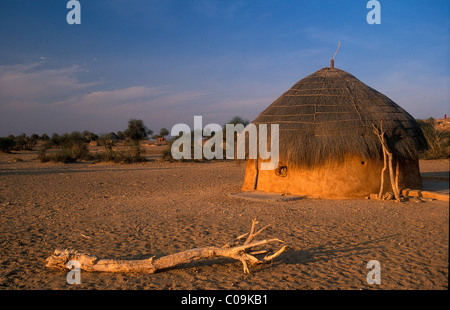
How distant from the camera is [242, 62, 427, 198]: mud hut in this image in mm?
8414

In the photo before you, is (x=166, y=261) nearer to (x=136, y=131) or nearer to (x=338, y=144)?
(x=338, y=144)

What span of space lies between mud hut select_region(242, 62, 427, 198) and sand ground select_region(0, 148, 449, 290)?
2.40ft

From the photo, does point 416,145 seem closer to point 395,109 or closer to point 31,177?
point 395,109

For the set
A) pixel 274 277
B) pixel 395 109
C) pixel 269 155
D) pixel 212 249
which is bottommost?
pixel 274 277

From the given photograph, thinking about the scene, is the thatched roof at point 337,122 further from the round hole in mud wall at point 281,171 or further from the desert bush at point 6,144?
the desert bush at point 6,144

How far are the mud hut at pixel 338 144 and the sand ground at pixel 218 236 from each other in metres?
0.73

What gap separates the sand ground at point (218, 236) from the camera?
12.2 feet

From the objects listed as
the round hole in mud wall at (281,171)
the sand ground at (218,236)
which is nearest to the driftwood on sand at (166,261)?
the sand ground at (218,236)

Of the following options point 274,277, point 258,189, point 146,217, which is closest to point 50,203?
point 146,217

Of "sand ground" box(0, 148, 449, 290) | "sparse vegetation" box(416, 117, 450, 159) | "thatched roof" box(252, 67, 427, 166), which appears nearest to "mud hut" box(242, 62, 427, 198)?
"thatched roof" box(252, 67, 427, 166)

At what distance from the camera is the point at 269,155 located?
361 inches

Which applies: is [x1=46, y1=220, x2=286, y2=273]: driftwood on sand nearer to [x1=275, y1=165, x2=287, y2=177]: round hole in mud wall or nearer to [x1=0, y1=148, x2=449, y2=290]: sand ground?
[x1=0, y1=148, x2=449, y2=290]: sand ground

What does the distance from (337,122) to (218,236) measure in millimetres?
4967

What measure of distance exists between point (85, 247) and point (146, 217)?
1983 millimetres
